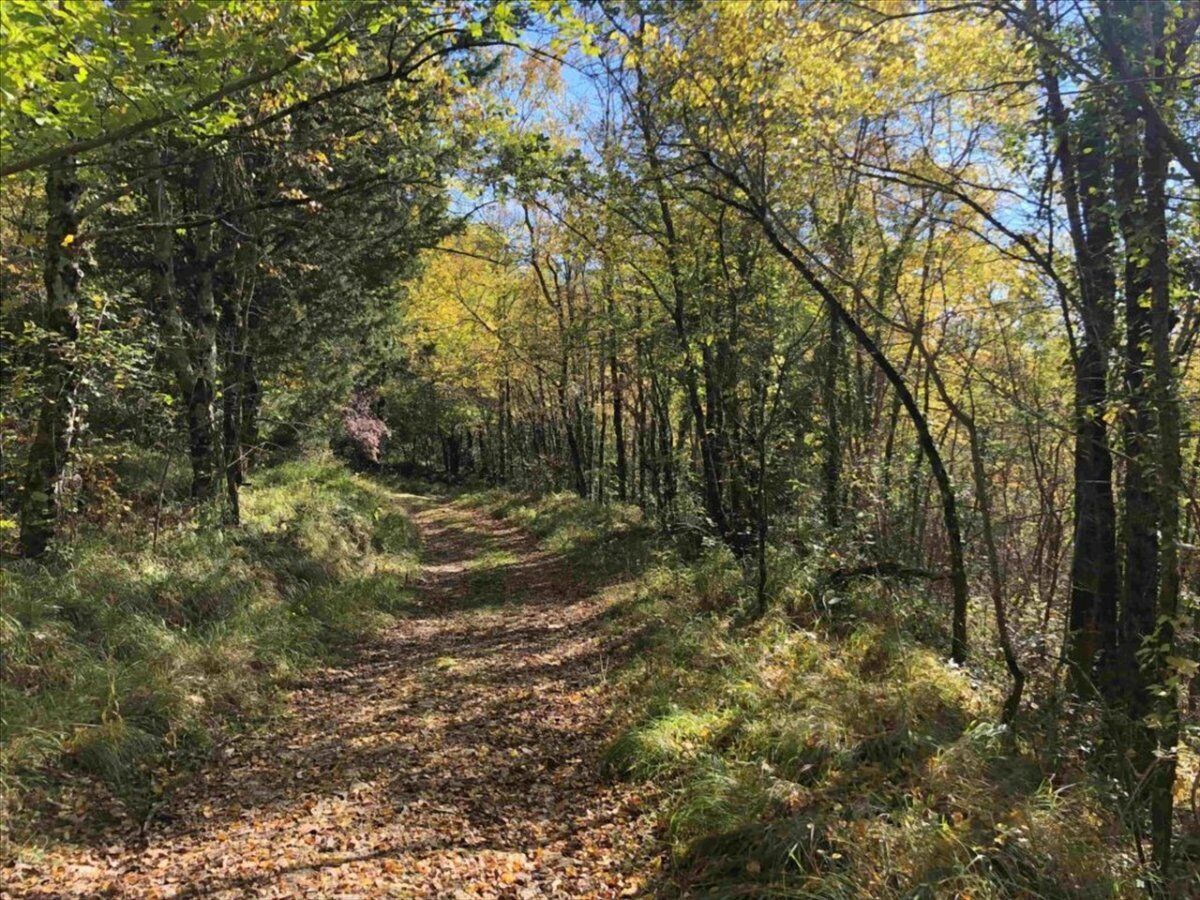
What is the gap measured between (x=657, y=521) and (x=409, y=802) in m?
9.46

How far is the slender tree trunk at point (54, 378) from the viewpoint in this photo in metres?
6.90

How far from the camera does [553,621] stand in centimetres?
931

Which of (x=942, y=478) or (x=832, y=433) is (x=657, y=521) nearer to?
(x=832, y=433)

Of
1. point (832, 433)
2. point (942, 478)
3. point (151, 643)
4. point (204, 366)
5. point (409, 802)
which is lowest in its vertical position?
point (409, 802)

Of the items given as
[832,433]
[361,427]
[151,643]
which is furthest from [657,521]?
[361,427]

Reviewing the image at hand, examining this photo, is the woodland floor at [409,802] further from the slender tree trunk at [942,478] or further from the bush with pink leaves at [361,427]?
the bush with pink leaves at [361,427]

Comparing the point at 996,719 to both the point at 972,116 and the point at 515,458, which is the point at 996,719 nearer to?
the point at 972,116

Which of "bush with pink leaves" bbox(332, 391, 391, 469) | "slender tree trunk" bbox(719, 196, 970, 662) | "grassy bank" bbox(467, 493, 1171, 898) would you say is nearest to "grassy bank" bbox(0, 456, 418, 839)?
"grassy bank" bbox(467, 493, 1171, 898)

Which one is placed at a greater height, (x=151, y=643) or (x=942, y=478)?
(x=942, y=478)

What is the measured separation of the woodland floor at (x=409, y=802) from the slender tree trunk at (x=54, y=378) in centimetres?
329

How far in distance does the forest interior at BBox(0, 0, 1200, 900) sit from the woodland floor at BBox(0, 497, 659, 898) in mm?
33

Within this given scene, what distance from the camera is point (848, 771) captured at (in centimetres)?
432

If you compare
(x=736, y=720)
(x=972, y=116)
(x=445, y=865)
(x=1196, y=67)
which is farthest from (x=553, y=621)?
(x=1196, y=67)

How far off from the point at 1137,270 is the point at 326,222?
12361 millimetres
